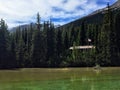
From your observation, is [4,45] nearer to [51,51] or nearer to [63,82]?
[51,51]

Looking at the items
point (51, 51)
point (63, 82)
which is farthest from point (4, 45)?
point (63, 82)

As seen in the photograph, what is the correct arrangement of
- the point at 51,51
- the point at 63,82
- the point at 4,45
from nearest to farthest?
1. the point at 63,82
2. the point at 4,45
3. the point at 51,51

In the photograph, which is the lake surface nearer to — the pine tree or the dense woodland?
the dense woodland

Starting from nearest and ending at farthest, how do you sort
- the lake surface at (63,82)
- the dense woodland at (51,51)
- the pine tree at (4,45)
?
1. the lake surface at (63,82)
2. the dense woodland at (51,51)
3. the pine tree at (4,45)

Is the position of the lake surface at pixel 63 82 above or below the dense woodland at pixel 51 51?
below

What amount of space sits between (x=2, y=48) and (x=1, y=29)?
24.1 feet

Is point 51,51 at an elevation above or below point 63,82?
above

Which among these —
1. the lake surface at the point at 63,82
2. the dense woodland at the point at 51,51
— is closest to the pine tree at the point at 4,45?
the dense woodland at the point at 51,51

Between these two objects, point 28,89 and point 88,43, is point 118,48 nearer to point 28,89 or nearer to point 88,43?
point 88,43

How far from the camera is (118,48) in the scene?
108 m

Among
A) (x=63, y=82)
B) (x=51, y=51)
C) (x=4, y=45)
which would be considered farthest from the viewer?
(x=51, y=51)

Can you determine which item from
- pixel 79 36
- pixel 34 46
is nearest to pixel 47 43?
pixel 34 46

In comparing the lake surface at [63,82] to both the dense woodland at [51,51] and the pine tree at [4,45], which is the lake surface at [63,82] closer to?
the dense woodland at [51,51]

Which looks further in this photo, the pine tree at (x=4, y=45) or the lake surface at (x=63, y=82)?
the pine tree at (x=4, y=45)
